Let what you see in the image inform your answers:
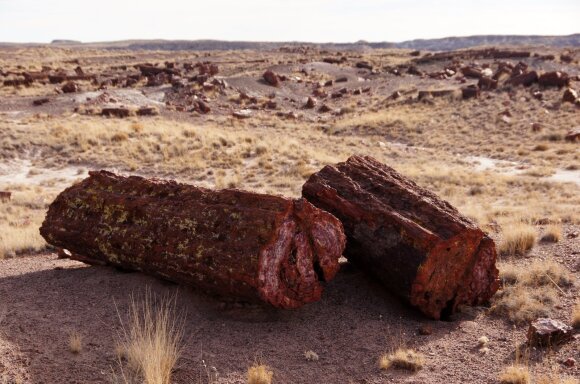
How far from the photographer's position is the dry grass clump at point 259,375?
4578mm

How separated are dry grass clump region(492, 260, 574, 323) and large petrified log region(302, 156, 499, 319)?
0.27 m

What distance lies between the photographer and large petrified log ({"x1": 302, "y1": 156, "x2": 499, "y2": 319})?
19.8ft

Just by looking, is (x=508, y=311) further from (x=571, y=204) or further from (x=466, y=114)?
(x=466, y=114)

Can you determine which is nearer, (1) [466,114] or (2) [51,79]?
(1) [466,114]

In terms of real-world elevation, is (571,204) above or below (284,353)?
below

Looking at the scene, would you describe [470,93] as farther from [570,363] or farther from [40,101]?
[570,363]

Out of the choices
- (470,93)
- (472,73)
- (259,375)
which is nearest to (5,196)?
(259,375)

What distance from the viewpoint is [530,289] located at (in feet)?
22.0

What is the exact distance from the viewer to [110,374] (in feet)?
15.0

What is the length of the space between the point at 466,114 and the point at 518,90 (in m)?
4.82

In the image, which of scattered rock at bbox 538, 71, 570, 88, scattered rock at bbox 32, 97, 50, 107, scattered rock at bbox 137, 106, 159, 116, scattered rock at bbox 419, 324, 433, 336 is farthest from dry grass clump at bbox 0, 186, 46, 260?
scattered rock at bbox 538, 71, 570, 88

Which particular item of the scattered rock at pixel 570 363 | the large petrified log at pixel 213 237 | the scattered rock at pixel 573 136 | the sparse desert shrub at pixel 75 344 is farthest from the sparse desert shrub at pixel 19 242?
the scattered rock at pixel 573 136

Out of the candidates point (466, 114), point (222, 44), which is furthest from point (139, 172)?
point (222, 44)

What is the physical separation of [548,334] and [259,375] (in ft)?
8.84
